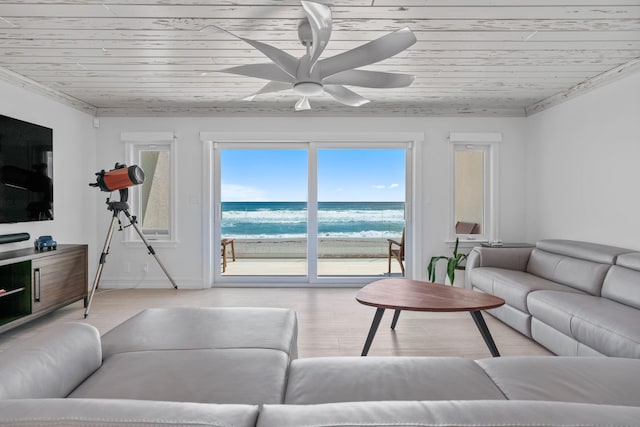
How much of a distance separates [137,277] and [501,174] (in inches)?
188

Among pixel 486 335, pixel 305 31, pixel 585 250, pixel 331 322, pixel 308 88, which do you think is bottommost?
pixel 331 322

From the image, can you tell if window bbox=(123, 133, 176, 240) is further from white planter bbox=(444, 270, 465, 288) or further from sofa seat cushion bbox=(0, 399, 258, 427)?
sofa seat cushion bbox=(0, 399, 258, 427)

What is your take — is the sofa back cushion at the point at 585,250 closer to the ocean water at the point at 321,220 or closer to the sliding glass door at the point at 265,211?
the ocean water at the point at 321,220

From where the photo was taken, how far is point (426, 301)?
2.54 meters

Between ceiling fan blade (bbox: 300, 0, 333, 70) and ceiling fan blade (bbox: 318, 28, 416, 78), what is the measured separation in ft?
0.51

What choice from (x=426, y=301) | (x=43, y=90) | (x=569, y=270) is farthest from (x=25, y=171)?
(x=569, y=270)

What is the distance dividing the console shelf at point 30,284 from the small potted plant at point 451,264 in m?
3.83

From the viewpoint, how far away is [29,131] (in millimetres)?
3553

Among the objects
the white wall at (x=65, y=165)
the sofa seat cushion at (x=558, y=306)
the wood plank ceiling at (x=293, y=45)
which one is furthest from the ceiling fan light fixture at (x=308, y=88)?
the white wall at (x=65, y=165)

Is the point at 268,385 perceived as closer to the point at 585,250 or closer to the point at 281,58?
the point at 281,58

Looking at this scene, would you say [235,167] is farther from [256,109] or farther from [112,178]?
[112,178]

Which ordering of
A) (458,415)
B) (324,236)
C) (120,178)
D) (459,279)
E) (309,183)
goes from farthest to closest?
(324,236) → (309,183) → (459,279) → (120,178) → (458,415)

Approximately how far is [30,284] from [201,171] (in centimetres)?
217

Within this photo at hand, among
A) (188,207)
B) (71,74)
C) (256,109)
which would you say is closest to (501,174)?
(256,109)
